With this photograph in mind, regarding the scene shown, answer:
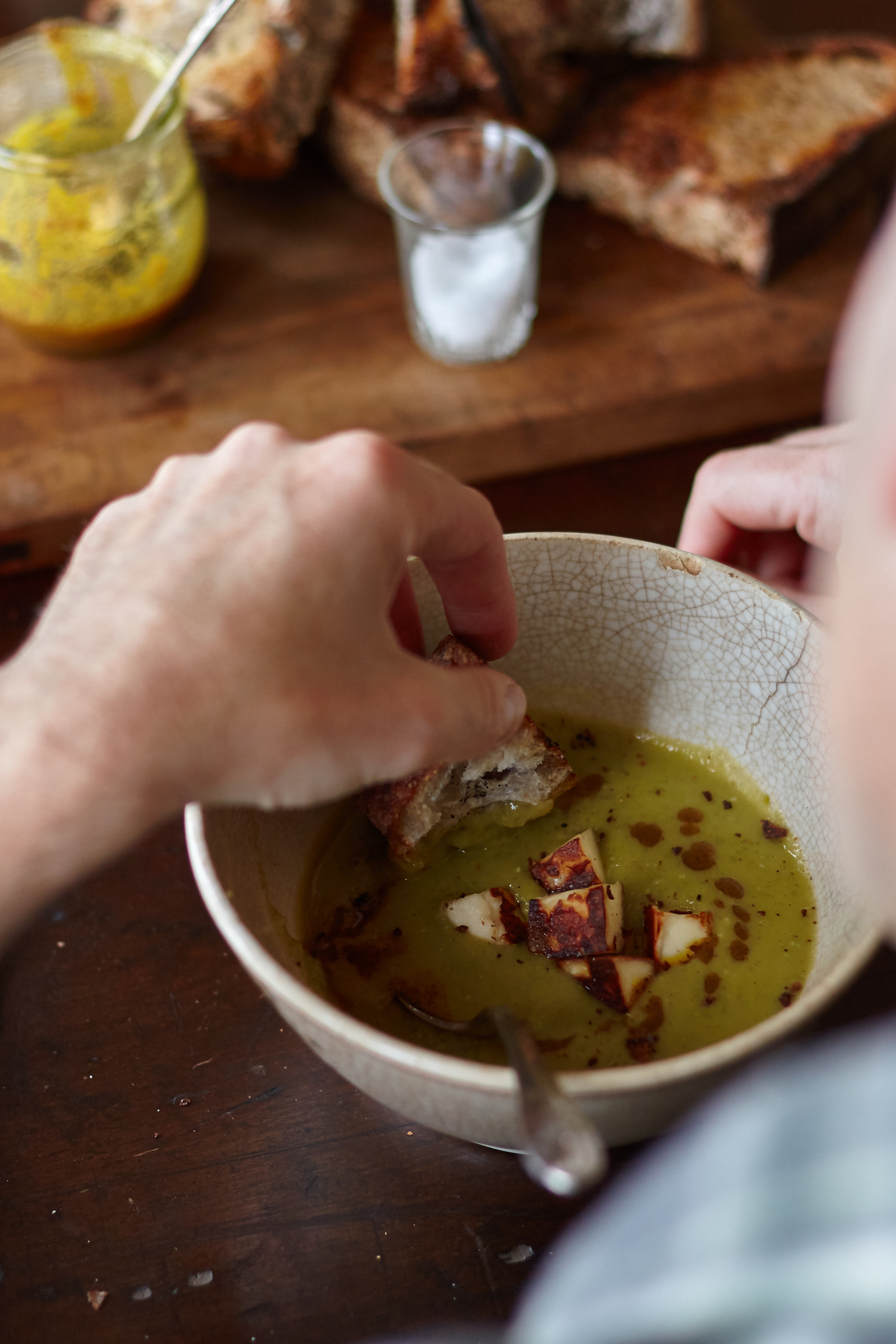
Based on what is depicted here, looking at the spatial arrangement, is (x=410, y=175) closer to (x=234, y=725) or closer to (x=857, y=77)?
(x=857, y=77)

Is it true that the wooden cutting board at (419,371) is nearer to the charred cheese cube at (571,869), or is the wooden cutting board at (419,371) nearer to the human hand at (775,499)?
the human hand at (775,499)

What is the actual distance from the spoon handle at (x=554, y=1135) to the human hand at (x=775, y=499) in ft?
1.88

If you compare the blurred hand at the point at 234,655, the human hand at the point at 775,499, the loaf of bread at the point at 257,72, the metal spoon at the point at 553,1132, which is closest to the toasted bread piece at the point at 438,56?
the loaf of bread at the point at 257,72

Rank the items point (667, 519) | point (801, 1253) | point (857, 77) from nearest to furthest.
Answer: point (801, 1253), point (667, 519), point (857, 77)

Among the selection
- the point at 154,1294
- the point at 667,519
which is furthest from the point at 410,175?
the point at 154,1294

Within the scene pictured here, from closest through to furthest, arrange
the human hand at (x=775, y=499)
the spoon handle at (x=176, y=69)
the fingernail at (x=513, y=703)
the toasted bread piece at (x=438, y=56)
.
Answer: the fingernail at (x=513, y=703) < the human hand at (x=775, y=499) < the spoon handle at (x=176, y=69) < the toasted bread piece at (x=438, y=56)

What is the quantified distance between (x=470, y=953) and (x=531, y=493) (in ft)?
2.20

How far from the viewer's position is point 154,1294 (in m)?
0.76

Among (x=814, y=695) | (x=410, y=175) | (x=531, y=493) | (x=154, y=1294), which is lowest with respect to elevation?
(x=154, y=1294)

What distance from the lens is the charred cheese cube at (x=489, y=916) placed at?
884 millimetres

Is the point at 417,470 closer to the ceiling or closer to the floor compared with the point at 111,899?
closer to the ceiling

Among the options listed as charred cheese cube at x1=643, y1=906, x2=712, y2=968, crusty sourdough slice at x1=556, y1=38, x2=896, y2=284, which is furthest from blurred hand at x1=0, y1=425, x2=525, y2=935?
crusty sourdough slice at x1=556, y1=38, x2=896, y2=284

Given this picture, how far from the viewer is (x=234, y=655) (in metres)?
0.63

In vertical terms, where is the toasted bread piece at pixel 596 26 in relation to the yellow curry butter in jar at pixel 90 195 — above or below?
above
